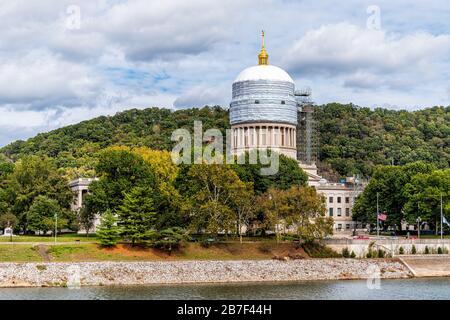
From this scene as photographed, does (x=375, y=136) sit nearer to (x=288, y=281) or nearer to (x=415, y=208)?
(x=415, y=208)

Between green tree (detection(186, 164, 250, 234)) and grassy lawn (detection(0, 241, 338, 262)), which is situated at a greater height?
green tree (detection(186, 164, 250, 234))

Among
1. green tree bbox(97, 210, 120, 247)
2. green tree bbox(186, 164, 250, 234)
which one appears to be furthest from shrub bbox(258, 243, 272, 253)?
green tree bbox(97, 210, 120, 247)

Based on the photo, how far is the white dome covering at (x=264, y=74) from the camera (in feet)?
346

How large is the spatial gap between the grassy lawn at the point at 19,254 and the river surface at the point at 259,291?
6.46 metres

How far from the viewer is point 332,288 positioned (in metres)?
54.7

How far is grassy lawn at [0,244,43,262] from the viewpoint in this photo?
59397mm

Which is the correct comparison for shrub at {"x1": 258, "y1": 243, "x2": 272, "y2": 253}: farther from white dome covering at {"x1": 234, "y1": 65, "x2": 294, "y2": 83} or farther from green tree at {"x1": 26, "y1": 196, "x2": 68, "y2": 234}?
white dome covering at {"x1": 234, "y1": 65, "x2": 294, "y2": 83}

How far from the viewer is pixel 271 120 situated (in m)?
105

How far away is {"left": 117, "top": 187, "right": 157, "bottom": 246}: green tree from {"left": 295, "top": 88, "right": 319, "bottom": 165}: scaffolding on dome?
58.3 m

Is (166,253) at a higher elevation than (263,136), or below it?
below

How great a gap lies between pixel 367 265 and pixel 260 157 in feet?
78.3

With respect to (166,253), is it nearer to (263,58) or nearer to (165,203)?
(165,203)

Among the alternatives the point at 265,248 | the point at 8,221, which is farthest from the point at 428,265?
the point at 8,221

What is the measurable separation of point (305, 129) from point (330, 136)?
18.7 metres
